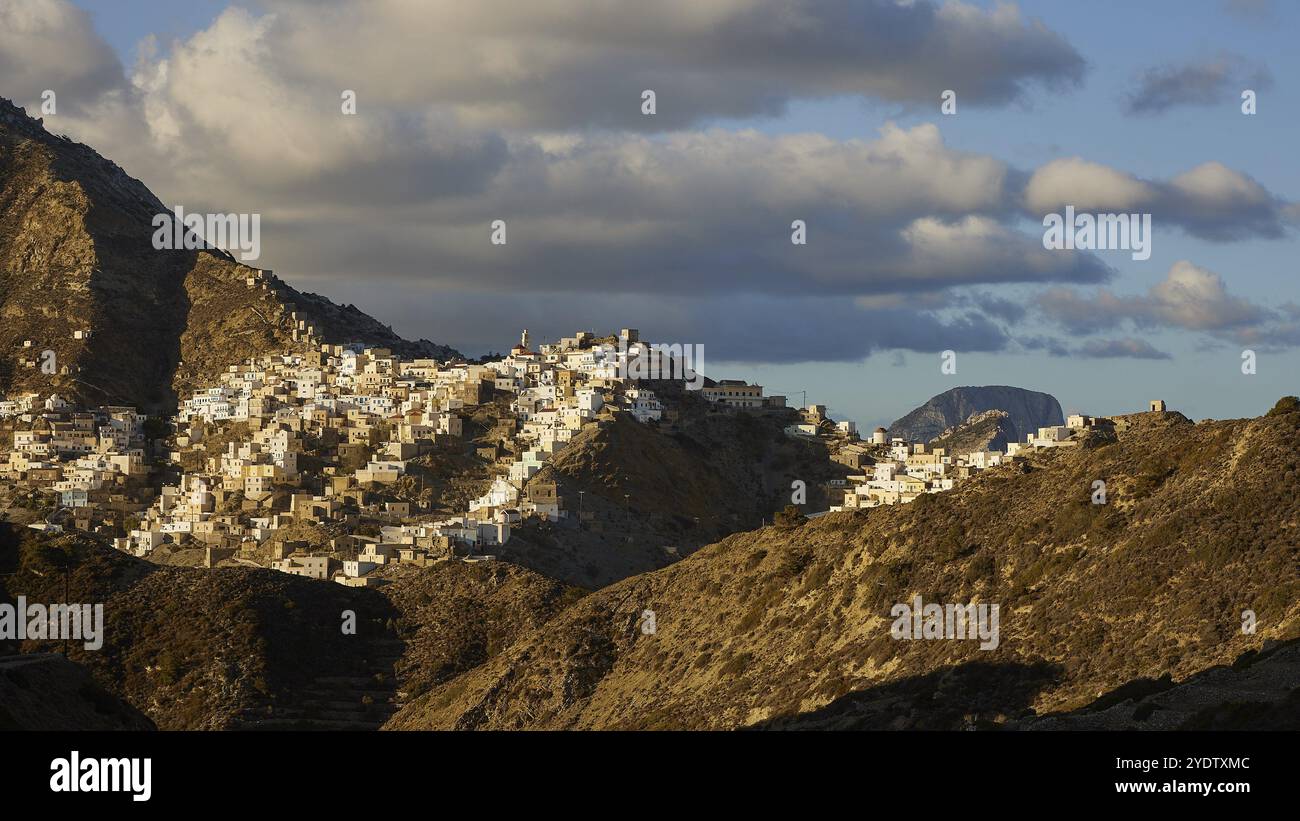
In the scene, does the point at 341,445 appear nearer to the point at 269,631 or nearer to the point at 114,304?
the point at 114,304

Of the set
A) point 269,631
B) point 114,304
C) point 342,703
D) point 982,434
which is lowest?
point 342,703

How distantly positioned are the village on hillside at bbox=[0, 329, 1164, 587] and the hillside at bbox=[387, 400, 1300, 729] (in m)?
36.5

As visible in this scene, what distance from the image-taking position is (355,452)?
137625mm

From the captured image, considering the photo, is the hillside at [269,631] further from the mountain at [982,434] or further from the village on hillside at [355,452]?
the mountain at [982,434]

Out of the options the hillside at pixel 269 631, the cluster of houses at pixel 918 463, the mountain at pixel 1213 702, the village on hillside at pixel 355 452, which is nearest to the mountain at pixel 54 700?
the hillside at pixel 269 631

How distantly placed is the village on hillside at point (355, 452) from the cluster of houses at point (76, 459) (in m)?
0.18

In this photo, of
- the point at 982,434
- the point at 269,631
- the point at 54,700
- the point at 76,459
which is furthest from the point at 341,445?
the point at 54,700

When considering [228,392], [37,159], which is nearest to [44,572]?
[228,392]

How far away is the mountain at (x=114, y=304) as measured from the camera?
166125 mm

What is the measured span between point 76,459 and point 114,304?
112ft

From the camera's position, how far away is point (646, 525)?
12062 centimetres
